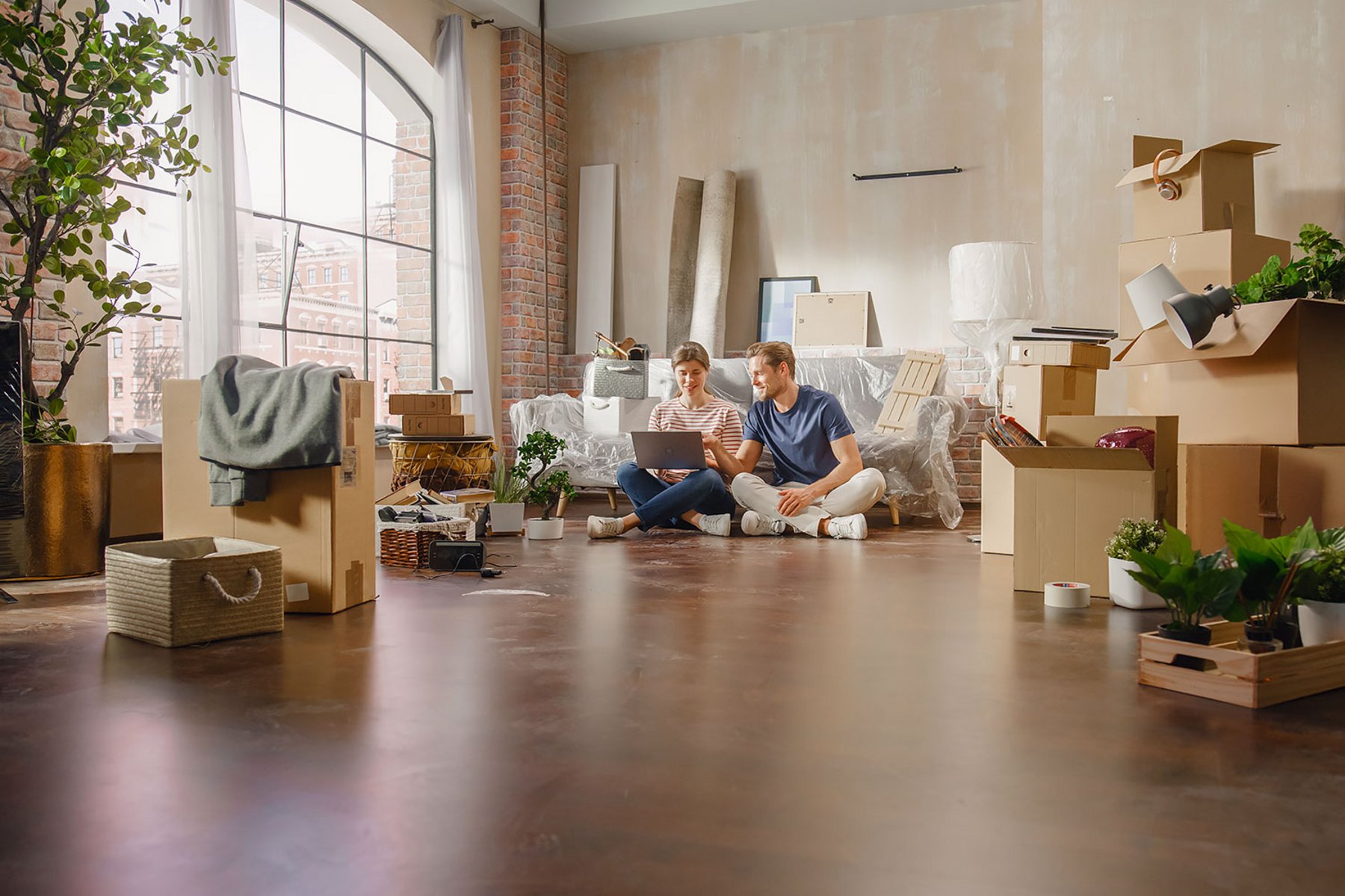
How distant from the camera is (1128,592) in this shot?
10.00 feet

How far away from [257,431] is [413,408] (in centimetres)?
214

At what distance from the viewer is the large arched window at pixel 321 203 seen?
5301 millimetres

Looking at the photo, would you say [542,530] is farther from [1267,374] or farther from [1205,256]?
[1205,256]

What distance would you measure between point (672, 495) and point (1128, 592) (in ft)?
7.72

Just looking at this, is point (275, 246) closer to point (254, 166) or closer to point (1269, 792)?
point (254, 166)

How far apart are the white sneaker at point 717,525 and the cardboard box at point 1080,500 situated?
1821 millimetres

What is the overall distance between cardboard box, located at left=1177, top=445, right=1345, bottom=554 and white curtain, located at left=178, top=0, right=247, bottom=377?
13.5 ft

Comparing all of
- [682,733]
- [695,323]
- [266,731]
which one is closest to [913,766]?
[682,733]

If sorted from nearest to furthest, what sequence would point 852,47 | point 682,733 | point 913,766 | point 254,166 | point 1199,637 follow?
point 913,766 < point 682,733 < point 1199,637 < point 254,166 < point 852,47

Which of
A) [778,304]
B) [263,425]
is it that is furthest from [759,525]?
[778,304]

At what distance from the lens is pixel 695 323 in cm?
747

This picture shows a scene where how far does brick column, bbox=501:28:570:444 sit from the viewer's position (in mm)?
7590

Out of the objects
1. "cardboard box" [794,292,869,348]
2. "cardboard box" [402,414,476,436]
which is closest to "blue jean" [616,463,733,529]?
"cardboard box" [402,414,476,436]

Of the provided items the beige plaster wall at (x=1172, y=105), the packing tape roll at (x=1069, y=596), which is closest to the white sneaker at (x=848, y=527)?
the packing tape roll at (x=1069, y=596)
